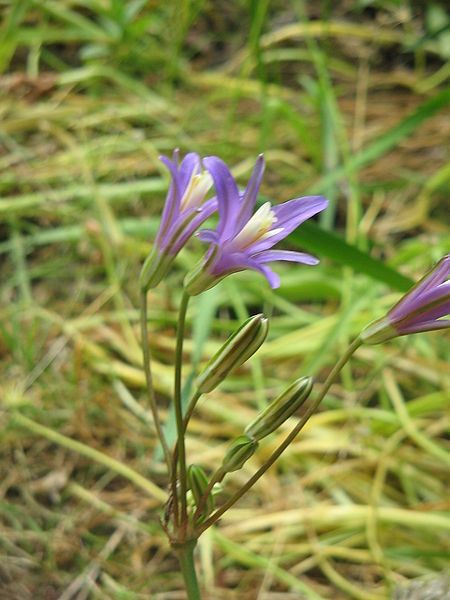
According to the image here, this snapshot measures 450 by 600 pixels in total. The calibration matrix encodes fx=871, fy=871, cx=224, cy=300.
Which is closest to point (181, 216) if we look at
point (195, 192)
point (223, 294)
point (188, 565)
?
point (195, 192)

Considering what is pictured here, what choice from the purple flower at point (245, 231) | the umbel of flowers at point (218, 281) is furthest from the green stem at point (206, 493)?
the purple flower at point (245, 231)

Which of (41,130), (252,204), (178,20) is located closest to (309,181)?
(178,20)

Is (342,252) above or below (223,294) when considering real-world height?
above

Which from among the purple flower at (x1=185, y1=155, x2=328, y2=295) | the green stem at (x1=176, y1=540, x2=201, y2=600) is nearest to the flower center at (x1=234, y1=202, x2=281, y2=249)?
the purple flower at (x1=185, y1=155, x2=328, y2=295)

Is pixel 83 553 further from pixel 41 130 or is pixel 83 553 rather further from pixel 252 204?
pixel 41 130

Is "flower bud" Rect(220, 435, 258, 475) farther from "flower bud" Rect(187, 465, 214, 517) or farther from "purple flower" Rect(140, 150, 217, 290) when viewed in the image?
"purple flower" Rect(140, 150, 217, 290)

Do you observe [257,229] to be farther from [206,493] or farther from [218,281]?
[206,493]
